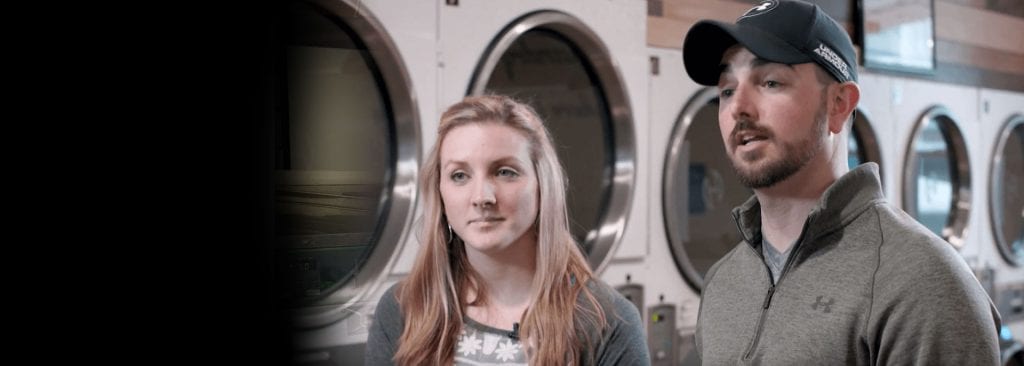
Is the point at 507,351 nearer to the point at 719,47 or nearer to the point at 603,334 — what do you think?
the point at 603,334

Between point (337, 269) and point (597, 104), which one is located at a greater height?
point (597, 104)

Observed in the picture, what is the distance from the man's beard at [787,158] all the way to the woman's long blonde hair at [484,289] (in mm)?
326

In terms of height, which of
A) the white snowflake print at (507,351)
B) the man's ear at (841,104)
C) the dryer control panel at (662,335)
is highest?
the man's ear at (841,104)

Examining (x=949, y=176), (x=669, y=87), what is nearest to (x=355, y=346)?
(x=669, y=87)

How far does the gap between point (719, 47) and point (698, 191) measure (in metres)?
1.82

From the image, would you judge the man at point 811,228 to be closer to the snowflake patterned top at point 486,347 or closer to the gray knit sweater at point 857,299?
the gray knit sweater at point 857,299

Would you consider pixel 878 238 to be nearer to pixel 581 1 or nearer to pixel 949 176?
pixel 581 1

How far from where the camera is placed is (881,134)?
3488 millimetres

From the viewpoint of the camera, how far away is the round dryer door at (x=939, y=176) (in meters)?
3.66

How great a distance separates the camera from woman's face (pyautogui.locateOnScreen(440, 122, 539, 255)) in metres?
1.42

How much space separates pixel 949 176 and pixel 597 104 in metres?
2.22

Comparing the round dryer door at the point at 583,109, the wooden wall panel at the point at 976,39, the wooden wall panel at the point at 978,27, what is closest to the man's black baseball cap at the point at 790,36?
the round dryer door at the point at 583,109

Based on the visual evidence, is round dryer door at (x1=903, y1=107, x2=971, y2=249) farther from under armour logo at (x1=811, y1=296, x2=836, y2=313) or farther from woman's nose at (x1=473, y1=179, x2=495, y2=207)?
woman's nose at (x1=473, y1=179, x2=495, y2=207)

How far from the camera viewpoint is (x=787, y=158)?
4.25 ft
